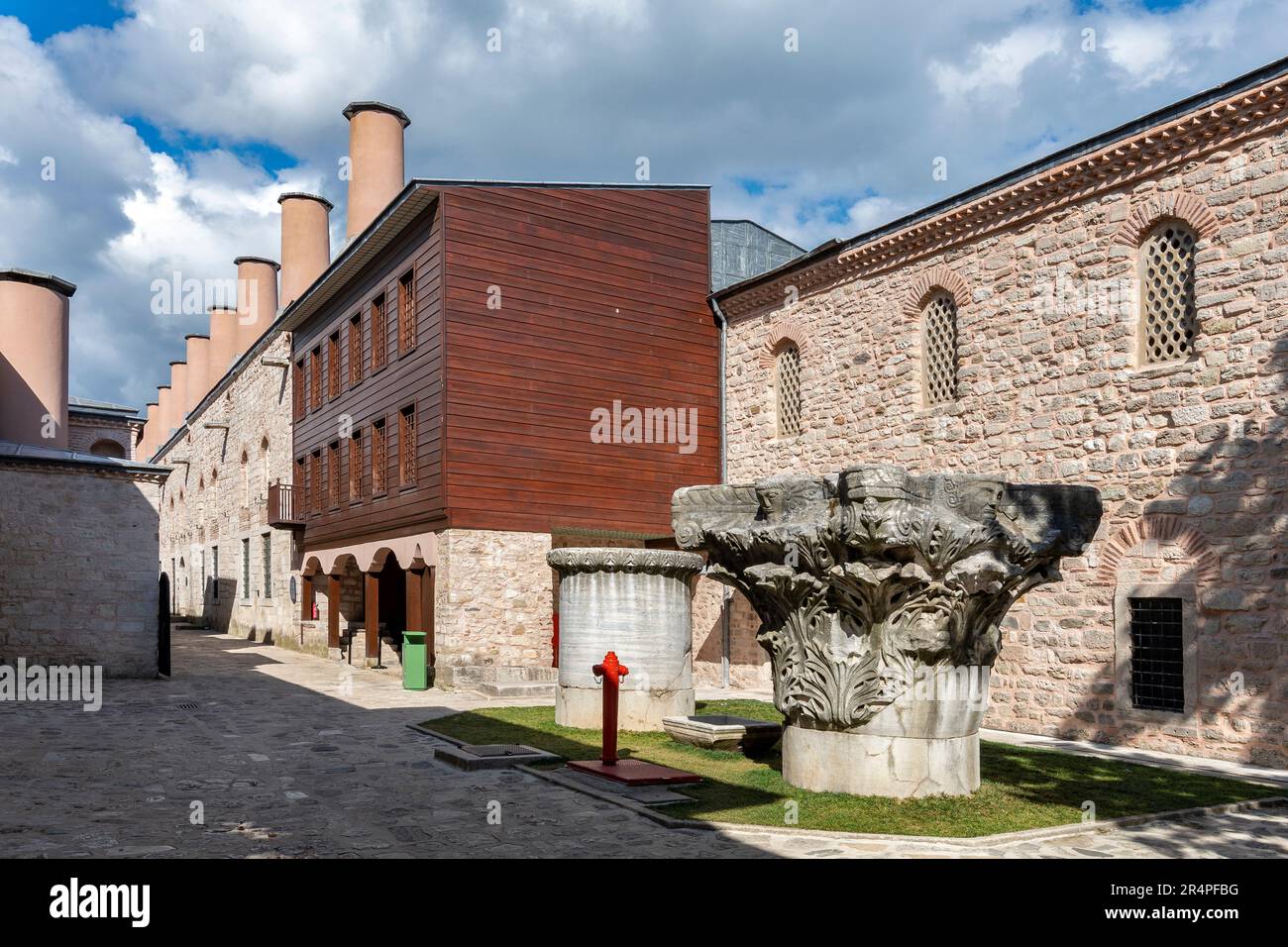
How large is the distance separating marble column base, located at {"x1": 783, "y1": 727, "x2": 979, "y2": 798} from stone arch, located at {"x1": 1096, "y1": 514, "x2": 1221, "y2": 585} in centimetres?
524

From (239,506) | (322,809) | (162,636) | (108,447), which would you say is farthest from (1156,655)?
(108,447)

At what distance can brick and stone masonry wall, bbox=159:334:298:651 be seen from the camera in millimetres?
28641

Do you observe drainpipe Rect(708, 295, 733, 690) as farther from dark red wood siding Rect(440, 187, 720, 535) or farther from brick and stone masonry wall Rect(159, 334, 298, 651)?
brick and stone masonry wall Rect(159, 334, 298, 651)

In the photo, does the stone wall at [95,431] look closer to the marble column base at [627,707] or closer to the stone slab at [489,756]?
the marble column base at [627,707]

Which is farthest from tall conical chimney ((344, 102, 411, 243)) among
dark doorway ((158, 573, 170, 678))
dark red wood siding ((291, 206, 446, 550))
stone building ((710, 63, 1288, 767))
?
stone building ((710, 63, 1288, 767))

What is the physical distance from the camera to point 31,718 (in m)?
13.2

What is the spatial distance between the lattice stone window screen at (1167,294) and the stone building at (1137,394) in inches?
0.9

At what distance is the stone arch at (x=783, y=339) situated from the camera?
1859cm

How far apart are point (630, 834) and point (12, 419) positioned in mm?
22684

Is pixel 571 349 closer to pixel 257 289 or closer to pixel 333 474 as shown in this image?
pixel 333 474

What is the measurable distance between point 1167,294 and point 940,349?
12.3ft

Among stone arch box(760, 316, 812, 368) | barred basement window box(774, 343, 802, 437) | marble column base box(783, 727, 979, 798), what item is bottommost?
marble column base box(783, 727, 979, 798)
